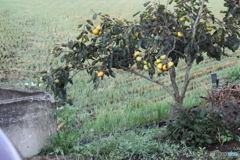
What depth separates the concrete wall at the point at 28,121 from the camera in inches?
104

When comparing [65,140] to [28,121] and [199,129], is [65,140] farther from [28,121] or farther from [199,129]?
[199,129]

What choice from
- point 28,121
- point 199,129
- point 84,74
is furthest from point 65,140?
point 84,74

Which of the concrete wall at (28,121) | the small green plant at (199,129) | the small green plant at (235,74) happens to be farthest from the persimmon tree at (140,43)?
the small green plant at (235,74)

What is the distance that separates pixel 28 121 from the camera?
8.95 feet

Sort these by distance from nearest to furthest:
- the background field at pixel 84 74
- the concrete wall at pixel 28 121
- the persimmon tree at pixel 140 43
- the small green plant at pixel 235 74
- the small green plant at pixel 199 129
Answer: the concrete wall at pixel 28 121 → the small green plant at pixel 199 129 → the persimmon tree at pixel 140 43 → the background field at pixel 84 74 → the small green plant at pixel 235 74

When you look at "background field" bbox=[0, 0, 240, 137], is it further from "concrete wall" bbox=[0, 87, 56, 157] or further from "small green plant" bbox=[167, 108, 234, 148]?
"small green plant" bbox=[167, 108, 234, 148]

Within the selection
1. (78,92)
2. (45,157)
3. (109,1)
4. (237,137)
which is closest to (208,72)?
(78,92)

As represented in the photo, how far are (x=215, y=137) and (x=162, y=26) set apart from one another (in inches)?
38.1

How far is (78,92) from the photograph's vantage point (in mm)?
5312

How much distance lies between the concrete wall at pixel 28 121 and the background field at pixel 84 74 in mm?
618

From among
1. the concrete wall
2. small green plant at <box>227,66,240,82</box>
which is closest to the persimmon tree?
the concrete wall

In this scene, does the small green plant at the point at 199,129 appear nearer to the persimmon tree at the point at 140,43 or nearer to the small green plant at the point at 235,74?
the persimmon tree at the point at 140,43

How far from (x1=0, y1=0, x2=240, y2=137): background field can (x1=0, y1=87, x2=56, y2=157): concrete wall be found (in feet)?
2.03

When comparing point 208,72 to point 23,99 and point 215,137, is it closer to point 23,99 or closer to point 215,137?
point 215,137
